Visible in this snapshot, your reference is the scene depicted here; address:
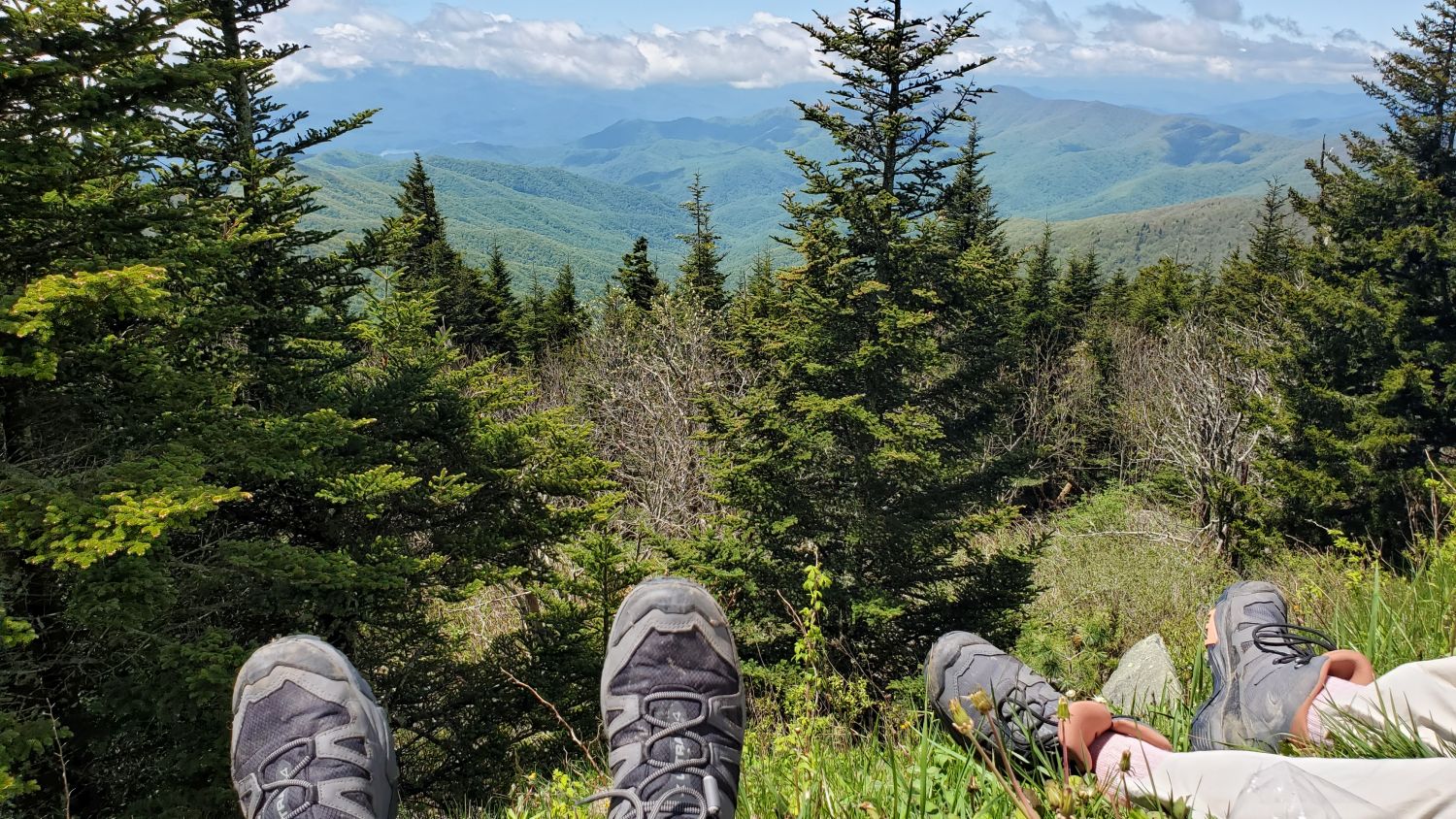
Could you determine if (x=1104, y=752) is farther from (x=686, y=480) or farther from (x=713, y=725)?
(x=686, y=480)

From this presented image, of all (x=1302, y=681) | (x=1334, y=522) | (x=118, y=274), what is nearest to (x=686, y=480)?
(x=118, y=274)

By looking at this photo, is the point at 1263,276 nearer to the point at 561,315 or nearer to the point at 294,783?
the point at 294,783

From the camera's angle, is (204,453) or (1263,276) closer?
(204,453)

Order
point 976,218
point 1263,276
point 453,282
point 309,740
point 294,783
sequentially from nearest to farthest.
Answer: point 294,783 → point 309,740 → point 1263,276 → point 976,218 → point 453,282

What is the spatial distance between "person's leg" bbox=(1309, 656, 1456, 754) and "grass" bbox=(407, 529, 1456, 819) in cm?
2

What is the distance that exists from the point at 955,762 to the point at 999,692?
0.22 metres

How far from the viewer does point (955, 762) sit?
201 centimetres

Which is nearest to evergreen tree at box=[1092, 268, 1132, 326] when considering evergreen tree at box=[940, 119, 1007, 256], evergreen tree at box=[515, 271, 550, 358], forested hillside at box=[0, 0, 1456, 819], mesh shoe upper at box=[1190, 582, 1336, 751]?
evergreen tree at box=[940, 119, 1007, 256]

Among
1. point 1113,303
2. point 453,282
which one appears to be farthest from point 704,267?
point 1113,303

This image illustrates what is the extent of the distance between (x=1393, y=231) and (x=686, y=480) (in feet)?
45.0

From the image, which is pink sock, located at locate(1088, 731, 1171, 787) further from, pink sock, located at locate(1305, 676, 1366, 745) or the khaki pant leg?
pink sock, located at locate(1305, 676, 1366, 745)

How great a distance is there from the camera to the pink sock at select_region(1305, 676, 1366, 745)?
188cm

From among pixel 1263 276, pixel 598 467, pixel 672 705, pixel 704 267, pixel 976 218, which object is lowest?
pixel 598 467

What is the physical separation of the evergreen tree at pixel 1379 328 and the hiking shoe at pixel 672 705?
49.1 ft
